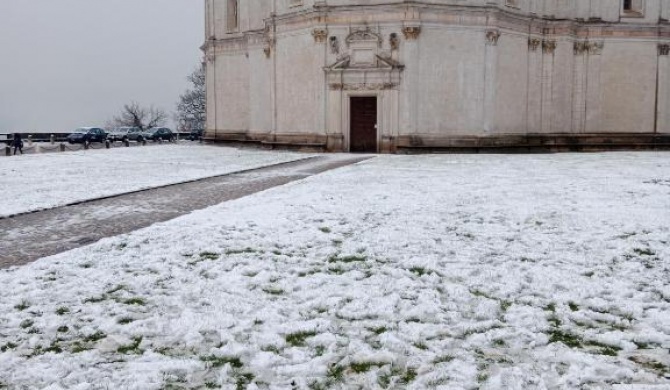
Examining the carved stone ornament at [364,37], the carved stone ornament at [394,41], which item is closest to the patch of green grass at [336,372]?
the carved stone ornament at [394,41]

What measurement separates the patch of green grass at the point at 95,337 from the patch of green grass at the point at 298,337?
1552 millimetres

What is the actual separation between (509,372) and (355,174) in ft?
46.3

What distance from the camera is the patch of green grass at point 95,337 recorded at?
481cm

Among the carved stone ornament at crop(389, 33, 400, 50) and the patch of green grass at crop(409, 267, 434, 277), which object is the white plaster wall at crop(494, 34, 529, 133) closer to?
the carved stone ornament at crop(389, 33, 400, 50)

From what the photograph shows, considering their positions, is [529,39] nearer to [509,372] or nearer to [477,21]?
[477,21]

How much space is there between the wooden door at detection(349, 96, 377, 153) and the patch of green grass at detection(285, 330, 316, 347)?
85.2 ft

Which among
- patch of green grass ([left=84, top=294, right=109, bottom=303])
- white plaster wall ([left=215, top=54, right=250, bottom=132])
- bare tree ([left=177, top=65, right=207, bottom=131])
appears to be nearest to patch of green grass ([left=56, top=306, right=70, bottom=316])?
patch of green grass ([left=84, top=294, right=109, bottom=303])

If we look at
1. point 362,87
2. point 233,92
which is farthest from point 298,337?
point 233,92

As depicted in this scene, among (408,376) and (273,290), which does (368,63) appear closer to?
(273,290)

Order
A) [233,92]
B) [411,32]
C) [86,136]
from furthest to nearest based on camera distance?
[86,136], [233,92], [411,32]

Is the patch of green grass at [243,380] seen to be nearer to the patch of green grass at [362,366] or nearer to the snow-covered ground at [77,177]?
the patch of green grass at [362,366]

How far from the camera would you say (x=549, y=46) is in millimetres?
34125

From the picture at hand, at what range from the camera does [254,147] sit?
36938 mm

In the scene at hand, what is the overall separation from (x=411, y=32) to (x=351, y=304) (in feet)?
83.8
